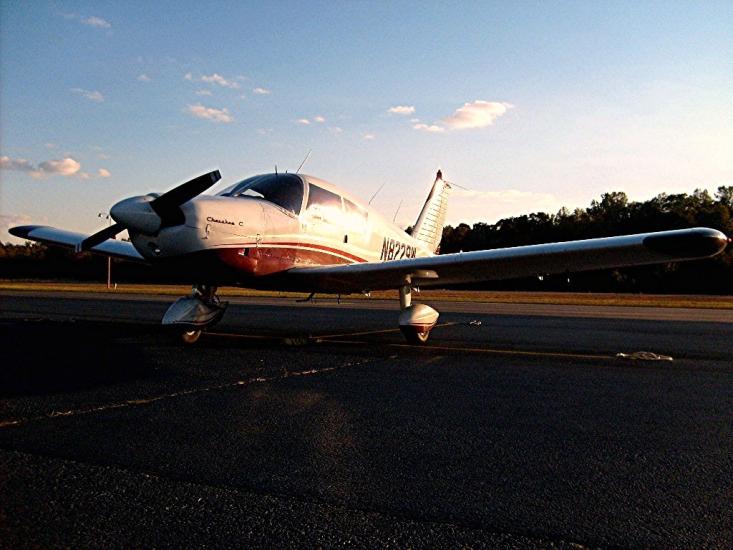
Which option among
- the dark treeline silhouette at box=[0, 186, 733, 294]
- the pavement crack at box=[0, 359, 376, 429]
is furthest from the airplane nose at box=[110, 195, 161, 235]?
the dark treeline silhouette at box=[0, 186, 733, 294]

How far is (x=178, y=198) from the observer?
26.7ft

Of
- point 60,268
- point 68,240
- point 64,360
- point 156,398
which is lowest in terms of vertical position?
point 60,268

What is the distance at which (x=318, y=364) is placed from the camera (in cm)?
755

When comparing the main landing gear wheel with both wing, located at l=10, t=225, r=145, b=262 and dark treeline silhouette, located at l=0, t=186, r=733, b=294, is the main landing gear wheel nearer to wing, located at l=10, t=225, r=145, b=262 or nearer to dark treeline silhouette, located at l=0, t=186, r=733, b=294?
wing, located at l=10, t=225, r=145, b=262

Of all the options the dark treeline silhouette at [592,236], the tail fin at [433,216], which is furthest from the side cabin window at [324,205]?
the dark treeline silhouette at [592,236]

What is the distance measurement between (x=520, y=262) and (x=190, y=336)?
540cm

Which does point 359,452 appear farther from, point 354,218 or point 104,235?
point 354,218

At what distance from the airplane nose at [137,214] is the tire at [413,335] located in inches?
170

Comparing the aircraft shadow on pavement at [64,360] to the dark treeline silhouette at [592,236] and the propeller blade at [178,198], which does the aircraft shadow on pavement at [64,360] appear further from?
the dark treeline silhouette at [592,236]

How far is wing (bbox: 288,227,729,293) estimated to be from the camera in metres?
8.44

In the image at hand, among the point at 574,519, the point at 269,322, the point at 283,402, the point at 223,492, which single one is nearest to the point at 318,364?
the point at 283,402

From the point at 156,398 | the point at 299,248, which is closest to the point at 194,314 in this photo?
the point at 299,248

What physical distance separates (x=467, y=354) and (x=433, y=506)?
6368 millimetres

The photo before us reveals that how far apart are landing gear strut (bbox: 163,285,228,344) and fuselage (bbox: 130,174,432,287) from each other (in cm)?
87
